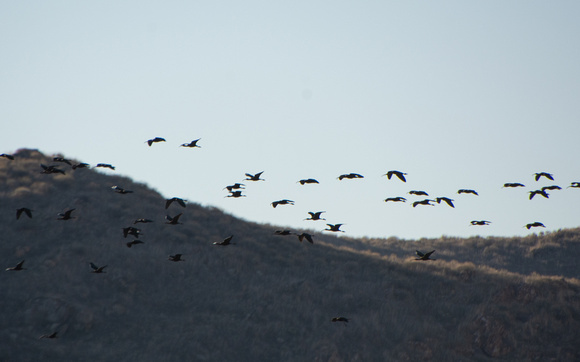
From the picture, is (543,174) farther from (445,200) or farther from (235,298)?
(235,298)

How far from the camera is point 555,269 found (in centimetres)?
5431

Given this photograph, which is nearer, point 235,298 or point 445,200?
point 445,200

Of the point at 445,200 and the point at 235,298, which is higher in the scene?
the point at 445,200

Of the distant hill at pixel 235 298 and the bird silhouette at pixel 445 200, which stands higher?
the bird silhouette at pixel 445 200

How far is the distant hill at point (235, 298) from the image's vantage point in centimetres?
3120

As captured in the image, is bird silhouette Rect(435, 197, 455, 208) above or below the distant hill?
above

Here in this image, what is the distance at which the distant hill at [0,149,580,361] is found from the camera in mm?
31203

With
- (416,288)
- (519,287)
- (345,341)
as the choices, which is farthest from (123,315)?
(519,287)

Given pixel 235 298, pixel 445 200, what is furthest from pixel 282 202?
pixel 235 298

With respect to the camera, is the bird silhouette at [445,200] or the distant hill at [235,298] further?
the distant hill at [235,298]

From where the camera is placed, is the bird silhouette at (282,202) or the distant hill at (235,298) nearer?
the bird silhouette at (282,202)

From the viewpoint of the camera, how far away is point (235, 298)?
119 ft

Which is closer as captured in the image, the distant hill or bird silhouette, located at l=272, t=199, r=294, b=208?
bird silhouette, located at l=272, t=199, r=294, b=208

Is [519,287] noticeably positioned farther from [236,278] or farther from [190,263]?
[190,263]
